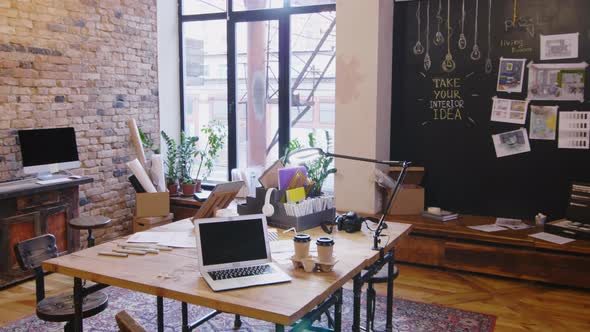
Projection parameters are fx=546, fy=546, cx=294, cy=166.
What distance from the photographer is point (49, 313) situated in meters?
2.84

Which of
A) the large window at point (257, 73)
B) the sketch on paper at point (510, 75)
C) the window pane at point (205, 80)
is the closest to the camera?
the sketch on paper at point (510, 75)

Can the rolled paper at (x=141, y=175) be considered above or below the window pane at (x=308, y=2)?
below

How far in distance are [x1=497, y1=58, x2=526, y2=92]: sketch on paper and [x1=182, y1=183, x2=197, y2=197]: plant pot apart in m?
3.45

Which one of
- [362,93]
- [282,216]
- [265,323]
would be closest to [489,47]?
[362,93]

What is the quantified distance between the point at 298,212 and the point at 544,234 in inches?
95.5

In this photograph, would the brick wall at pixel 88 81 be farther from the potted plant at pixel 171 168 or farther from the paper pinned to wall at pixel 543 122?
the paper pinned to wall at pixel 543 122

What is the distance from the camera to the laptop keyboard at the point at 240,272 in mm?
2439

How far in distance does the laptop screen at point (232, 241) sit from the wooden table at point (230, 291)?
0.42 ft

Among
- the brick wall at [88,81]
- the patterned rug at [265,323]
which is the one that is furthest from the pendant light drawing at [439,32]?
the brick wall at [88,81]

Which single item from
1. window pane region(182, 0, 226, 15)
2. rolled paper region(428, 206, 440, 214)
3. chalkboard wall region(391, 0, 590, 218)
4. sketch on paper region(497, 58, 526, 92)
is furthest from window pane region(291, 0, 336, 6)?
rolled paper region(428, 206, 440, 214)

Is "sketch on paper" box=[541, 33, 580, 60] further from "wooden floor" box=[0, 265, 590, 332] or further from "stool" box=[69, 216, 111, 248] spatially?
"stool" box=[69, 216, 111, 248]

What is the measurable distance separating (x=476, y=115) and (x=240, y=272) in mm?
3398

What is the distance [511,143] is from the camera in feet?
16.4

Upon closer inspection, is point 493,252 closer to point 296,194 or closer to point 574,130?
point 574,130
